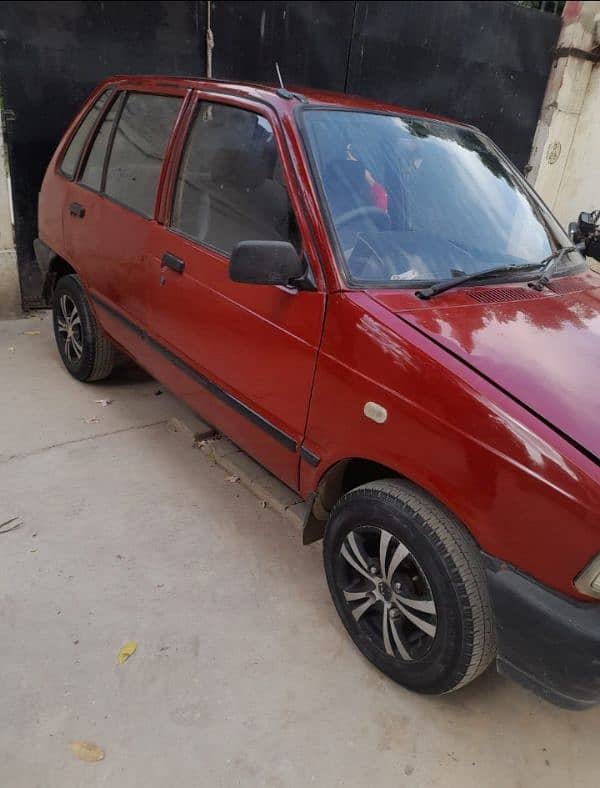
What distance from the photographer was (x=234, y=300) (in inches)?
99.7

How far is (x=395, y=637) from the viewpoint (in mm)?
2143

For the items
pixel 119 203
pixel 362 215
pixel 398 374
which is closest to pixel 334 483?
pixel 398 374

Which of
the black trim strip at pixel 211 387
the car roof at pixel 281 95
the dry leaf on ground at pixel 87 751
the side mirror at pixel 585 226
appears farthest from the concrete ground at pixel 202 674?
the side mirror at pixel 585 226

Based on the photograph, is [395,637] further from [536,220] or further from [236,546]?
[536,220]

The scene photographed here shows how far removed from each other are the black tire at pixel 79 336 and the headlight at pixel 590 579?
3067 millimetres

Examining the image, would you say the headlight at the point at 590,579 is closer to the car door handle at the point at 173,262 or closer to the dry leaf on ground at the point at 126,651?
the dry leaf on ground at the point at 126,651

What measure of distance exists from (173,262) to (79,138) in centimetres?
156

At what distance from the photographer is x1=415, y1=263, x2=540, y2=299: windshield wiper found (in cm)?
216

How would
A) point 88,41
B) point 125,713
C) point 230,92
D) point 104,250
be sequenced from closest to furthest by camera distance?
1. point 125,713
2. point 230,92
3. point 104,250
4. point 88,41

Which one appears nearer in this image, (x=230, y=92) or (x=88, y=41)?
(x=230, y=92)

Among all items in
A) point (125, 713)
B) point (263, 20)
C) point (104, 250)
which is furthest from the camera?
point (263, 20)

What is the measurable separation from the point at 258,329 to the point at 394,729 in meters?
1.53

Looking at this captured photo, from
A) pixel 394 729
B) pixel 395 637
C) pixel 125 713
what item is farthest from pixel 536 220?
pixel 125 713

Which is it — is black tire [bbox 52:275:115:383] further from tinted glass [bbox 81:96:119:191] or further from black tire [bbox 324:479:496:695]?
black tire [bbox 324:479:496:695]
